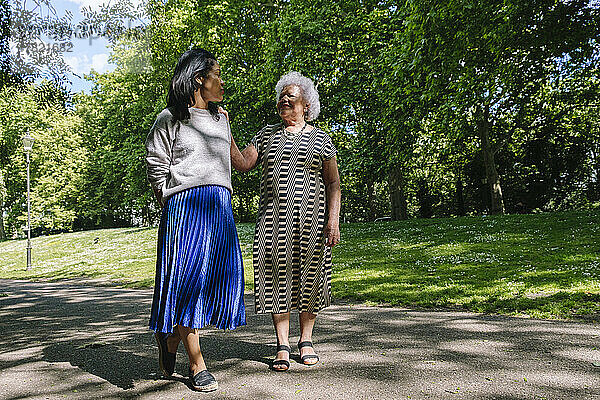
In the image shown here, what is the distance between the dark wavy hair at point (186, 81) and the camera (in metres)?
3.26

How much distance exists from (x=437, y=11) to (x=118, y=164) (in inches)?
860

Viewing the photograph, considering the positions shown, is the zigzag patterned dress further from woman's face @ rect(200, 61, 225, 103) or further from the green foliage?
the green foliage

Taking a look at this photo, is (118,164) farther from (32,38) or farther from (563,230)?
(563,230)

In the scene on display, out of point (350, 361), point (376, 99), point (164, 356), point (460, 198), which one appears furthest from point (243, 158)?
point (460, 198)

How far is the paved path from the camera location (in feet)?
9.93

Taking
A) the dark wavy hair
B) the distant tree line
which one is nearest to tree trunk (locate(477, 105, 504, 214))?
the distant tree line

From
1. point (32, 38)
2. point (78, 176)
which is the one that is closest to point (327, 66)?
point (32, 38)

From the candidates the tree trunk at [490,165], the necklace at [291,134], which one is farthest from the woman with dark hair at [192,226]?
the tree trunk at [490,165]

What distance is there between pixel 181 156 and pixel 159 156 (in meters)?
0.14

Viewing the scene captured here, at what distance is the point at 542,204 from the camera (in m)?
28.2

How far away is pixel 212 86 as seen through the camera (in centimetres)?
342

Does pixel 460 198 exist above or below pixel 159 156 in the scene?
above

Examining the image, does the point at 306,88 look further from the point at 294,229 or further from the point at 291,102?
the point at 294,229

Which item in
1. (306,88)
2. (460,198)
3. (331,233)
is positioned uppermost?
(460,198)
